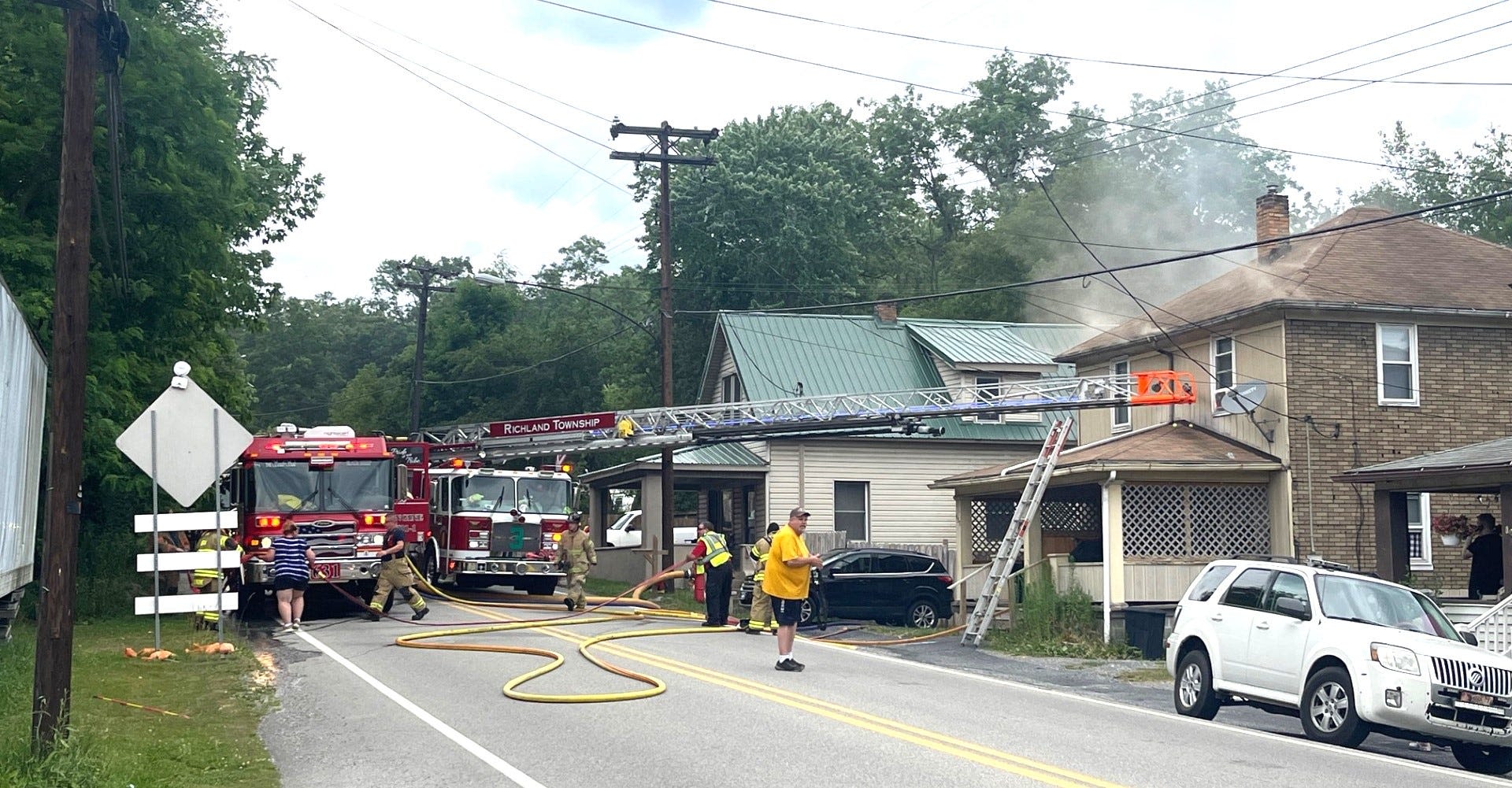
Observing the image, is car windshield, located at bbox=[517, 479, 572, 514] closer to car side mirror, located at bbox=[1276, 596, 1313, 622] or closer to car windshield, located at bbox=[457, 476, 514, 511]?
car windshield, located at bbox=[457, 476, 514, 511]

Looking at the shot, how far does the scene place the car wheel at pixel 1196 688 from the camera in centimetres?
1454

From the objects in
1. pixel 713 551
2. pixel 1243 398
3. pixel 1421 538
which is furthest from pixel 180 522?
pixel 1421 538

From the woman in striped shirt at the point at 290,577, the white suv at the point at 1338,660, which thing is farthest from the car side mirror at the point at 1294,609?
the woman in striped shirt at the point at 290,577

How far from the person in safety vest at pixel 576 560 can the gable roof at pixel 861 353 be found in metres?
14.0

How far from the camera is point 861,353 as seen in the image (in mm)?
43062

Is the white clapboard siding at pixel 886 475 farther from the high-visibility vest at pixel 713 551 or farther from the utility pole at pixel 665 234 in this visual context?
the high-visibility vest at pixel 713 551

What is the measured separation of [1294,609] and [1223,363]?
1479 centimetres

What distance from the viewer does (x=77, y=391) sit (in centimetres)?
1084

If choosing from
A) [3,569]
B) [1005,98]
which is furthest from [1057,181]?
[3,569]

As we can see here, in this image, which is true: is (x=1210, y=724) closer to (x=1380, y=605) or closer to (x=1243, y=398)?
(x=1380, y=605)

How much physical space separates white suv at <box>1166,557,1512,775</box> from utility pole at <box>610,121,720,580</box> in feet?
61.5

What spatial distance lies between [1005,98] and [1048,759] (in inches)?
2611

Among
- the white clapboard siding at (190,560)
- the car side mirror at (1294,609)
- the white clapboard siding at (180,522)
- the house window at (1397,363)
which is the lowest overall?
the car side mirror at (1294,609)

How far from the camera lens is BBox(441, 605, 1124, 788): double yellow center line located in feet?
31.9
